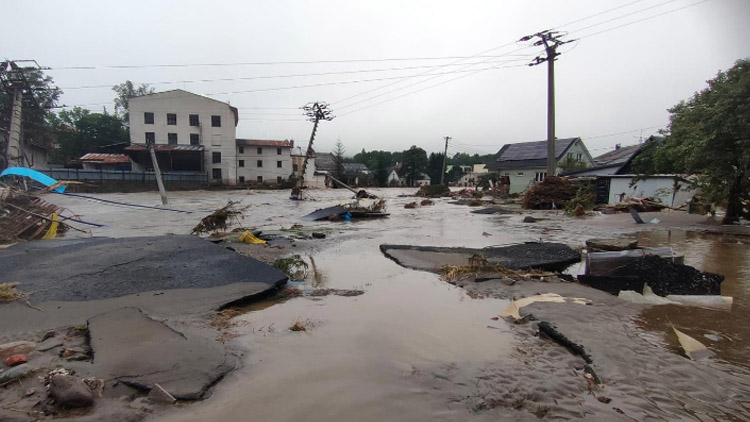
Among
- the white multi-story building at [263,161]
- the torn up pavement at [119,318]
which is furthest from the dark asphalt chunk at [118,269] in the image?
the white multi-story building at [263,161]

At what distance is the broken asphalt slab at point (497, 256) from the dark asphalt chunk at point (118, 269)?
Answer: 3.14 metres

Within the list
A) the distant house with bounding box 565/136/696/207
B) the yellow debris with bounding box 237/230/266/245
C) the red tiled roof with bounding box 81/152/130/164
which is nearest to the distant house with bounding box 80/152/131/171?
the red tiled roof with bounding box 81/152/130/164

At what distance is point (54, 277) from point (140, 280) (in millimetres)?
1241

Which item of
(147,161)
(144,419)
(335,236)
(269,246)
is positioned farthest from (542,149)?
(147,161)

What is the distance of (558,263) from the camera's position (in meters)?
7.54

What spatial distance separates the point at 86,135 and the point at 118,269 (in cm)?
5660

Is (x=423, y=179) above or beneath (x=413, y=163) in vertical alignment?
beneath

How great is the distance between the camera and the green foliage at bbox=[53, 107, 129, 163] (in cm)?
4872

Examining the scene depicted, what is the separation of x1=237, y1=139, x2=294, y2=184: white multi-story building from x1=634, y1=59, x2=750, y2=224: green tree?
158 feet

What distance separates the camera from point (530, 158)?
40.1 meters

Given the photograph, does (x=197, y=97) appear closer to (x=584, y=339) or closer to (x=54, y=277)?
(x=54, y=277)

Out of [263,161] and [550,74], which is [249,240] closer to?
[550,74]

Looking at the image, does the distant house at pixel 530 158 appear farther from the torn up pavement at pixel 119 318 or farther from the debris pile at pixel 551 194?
the torn up pavement at pixel 119 318

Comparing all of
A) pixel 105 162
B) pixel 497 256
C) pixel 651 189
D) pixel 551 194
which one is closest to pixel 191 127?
pixel 105 162
